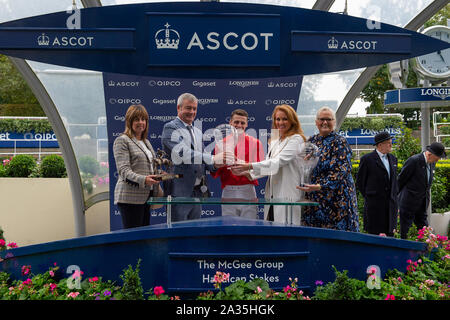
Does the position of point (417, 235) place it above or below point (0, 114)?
below

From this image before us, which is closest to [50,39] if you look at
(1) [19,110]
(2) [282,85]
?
(2) [282,85]

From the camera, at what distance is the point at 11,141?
22.7 meters

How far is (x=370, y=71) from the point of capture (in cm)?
719

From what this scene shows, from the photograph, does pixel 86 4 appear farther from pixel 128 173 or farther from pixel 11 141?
pixel 11 141

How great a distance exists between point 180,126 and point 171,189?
635mm

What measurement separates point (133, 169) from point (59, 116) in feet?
9.70

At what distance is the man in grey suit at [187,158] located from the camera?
16.1ft

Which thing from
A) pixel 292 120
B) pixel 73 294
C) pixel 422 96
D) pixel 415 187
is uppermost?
pixel 422 96

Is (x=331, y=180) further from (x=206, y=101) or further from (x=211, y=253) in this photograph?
(x=206, y=101)

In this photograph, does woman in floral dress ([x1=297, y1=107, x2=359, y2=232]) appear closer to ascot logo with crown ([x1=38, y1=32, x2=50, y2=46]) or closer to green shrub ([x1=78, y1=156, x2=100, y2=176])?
ascot logo with crown ([x1=38, y1=32, x2=50, y2=46])

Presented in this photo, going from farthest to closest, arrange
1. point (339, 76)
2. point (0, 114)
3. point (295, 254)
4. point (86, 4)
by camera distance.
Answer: point (0, 114), point (339, 76), point (86, 4), point (295, 254)

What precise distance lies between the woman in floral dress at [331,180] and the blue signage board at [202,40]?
0.63 meters
